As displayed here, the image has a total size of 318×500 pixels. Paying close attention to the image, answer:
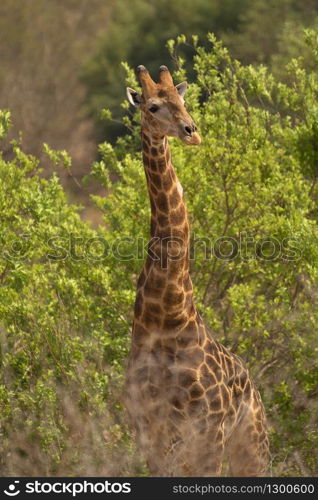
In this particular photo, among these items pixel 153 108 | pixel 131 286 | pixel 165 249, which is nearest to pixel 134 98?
pixel 153 108

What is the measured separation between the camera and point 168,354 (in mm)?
6824

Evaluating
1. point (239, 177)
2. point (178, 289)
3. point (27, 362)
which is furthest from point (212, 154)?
point (178, 289)

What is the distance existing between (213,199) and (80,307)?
212 cm

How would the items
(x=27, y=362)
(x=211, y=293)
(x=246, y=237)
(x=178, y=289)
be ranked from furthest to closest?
(x=211, y=293)
(x=246, y=237)
(x=27, y=362)
(x=178, y=289)

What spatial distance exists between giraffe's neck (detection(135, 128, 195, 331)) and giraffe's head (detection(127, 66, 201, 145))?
0.18 metres

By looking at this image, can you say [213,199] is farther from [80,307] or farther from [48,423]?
[48,423]

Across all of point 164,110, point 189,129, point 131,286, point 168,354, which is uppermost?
point 131,286

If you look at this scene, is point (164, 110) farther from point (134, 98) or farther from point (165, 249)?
point (165, 249)

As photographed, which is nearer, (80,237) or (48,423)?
(48,423)

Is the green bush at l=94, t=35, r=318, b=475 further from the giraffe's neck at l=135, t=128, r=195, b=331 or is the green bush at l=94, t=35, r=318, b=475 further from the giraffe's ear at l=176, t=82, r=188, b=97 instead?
the giraffe's ear at l=176, t=82, r=188, b=97

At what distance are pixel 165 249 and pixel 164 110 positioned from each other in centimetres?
105

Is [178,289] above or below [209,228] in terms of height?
below

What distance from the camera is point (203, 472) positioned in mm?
6902

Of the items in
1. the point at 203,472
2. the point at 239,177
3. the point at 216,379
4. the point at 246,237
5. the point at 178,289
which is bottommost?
the point at 203,472
